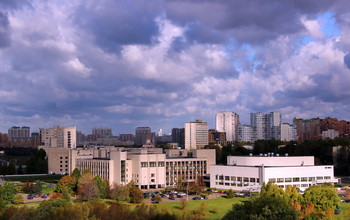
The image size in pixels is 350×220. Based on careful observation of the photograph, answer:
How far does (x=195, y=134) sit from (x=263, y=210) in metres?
102

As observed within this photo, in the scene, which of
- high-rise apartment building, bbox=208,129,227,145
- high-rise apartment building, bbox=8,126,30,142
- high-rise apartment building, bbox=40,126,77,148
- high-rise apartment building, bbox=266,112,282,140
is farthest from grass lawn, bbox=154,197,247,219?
high-rise apartment building, bbox=8,126,30,142

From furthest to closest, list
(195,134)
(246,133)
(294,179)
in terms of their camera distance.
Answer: (246,133) → (195,134) → (294,179)

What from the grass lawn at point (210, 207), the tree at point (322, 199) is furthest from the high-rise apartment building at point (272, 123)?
the tree at point (322, 199)

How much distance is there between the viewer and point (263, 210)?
71.2 feet

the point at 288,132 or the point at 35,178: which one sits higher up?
the point at 288,132

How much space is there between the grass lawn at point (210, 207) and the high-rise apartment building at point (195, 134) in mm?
81778

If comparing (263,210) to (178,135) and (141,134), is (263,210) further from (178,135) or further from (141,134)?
(141,134)

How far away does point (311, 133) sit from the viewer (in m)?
125

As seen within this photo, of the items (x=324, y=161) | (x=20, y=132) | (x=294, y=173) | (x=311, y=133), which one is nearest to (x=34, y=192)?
(x=294, y=173)

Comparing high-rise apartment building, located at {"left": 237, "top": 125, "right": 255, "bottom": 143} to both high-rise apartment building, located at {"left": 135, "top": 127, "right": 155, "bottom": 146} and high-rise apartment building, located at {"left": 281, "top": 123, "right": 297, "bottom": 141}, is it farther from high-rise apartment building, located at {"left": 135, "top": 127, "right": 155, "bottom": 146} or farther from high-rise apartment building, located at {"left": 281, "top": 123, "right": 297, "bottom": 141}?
high-rise apartment building, located at {"left": 135, "top": 127, "right": 155, "bottom": 146}

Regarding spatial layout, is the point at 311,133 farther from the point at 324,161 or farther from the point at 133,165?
the point at 133,165

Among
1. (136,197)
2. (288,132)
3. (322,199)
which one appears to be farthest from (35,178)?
(288,132)

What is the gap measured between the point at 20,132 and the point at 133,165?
135363 millimetres

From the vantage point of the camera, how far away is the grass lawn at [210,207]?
32088mm
